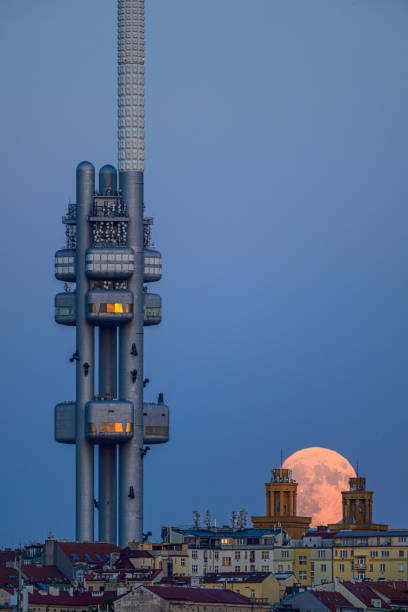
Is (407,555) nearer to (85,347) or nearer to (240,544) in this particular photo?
(240,544)

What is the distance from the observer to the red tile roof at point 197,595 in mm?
143625

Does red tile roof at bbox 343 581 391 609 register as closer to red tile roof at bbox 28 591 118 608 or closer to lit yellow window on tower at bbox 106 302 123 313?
red tile roof at bbox 28 591 118 608

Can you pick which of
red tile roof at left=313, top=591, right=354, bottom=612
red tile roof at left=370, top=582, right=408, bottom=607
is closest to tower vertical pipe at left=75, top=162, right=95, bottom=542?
red tile roof at left=370, top=582, right=408, bottom=607

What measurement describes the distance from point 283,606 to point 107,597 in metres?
13.3

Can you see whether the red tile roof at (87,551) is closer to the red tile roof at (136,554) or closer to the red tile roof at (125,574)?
the red tile roof at (136,554)

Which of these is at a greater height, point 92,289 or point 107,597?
point 92,289

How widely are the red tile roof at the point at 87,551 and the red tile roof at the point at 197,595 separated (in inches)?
1292

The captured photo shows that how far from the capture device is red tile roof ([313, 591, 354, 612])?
5994 inches

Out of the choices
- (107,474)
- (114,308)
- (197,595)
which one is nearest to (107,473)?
A: (107,474)

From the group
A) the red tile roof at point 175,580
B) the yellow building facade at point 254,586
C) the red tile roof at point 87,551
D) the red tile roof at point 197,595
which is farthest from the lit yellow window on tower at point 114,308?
the red tile roof at point 197,595

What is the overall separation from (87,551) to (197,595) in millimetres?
40934

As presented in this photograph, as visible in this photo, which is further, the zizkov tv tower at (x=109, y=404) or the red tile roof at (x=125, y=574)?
the zizkov tv tower at (x=109, y=404)

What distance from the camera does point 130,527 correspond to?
194875 millimetres

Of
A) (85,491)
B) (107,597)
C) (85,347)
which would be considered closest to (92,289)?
(85,347)
